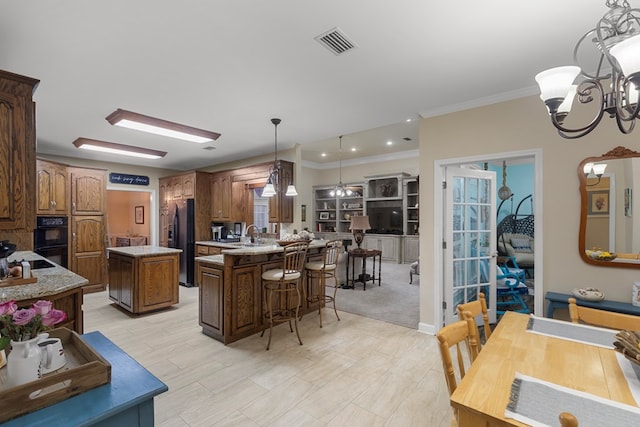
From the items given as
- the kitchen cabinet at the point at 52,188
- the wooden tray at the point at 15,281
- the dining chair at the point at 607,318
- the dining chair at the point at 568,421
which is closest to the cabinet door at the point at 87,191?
the kitchen cabinet at the point at 52,188

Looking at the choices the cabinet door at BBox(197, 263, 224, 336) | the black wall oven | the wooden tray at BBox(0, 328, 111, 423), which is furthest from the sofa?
the black wall oven

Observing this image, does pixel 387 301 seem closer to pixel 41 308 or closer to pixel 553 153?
pixel 553 153

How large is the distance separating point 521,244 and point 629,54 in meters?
6.20

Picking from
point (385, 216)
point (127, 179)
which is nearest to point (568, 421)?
point (127, 179)

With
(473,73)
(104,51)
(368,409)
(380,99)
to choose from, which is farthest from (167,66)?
(368,409)

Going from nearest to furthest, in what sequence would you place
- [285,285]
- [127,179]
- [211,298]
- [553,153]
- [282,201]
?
[553,153] → [211,298] → [285,285] → [282,201] → [127,179]

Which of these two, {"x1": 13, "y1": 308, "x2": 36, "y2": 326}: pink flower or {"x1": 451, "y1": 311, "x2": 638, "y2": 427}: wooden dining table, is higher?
{"x1": 13, "y1": 308, "x2": 36, "y2": 326}: pink flower

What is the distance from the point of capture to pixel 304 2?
1.77 metres

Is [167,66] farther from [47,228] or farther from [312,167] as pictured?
[312,167]

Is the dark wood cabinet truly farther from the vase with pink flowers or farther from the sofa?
the sofa

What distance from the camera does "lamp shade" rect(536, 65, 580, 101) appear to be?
4.80 ft

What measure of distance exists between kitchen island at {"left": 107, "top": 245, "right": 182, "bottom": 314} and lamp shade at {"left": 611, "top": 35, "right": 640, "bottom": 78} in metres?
4.76

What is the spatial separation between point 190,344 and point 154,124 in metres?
2.79

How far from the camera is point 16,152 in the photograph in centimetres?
186
